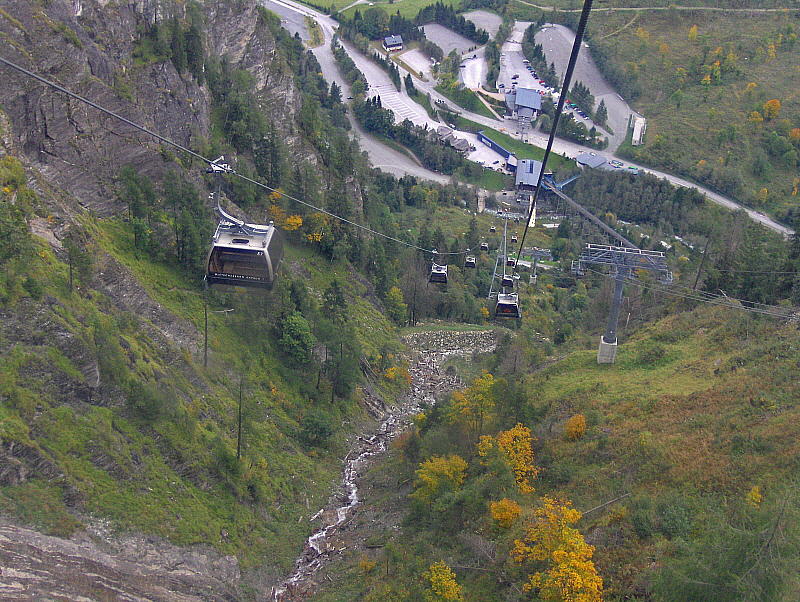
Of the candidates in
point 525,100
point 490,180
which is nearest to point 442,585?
point 490,180

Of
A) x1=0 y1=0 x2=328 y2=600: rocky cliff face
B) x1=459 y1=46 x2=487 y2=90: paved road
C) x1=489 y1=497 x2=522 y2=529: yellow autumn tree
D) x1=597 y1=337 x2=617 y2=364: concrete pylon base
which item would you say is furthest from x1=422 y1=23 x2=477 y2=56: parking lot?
x1=489 y1=497 x2=522 y2=529: yellow autumn tree

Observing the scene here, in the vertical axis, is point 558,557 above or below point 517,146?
above

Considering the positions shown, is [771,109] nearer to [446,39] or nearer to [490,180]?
[490,180]

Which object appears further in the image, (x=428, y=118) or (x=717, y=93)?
(x=717, y=93)

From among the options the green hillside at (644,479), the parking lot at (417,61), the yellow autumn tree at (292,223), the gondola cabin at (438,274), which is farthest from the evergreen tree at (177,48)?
the parking lot at (417,61)

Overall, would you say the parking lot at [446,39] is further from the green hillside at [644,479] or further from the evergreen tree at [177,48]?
the green hillside at [644,479]
